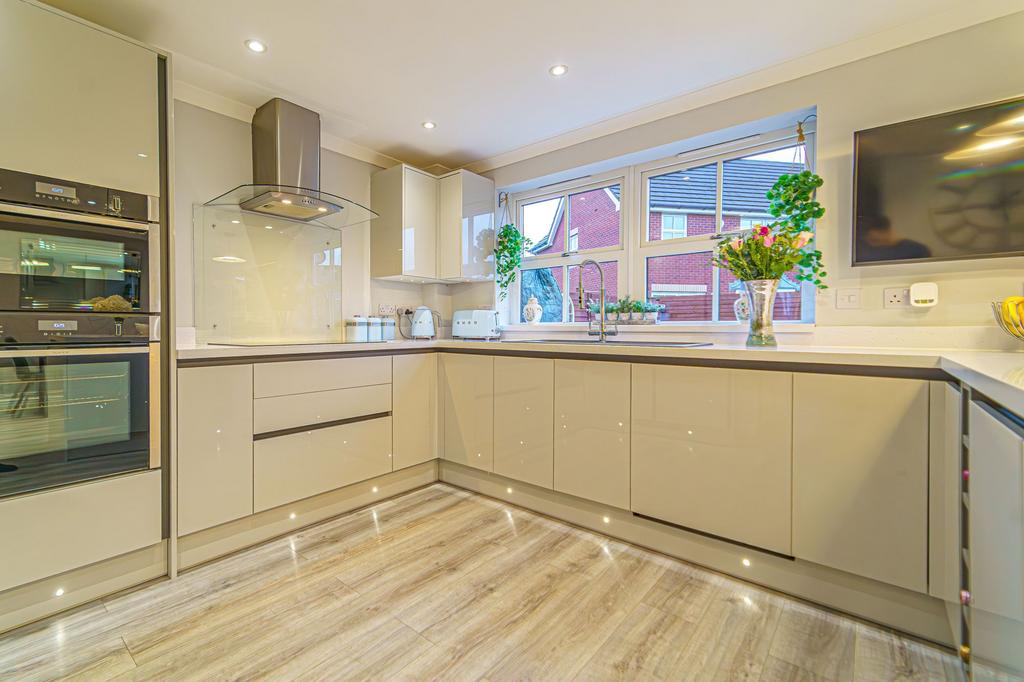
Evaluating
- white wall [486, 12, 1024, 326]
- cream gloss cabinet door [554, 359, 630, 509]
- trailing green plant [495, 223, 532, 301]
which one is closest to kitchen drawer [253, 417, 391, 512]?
cream gloss cabinet door [554, 359, 630, 509]

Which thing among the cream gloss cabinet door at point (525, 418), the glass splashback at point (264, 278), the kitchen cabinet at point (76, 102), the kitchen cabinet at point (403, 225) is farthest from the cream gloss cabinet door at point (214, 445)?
the kitchen cabinet at point (403, 225)

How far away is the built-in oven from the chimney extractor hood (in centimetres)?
79

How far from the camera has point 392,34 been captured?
2055 mm

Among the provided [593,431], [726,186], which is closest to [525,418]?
[593,431]

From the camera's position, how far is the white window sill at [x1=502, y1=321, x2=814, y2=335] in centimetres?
227

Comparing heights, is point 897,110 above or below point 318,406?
above

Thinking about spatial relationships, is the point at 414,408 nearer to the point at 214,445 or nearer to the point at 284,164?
the point at 214,445

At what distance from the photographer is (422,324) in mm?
3541

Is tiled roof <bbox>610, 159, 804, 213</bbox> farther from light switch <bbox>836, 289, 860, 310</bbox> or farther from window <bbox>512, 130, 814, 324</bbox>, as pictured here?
light switch <bbox>836, 289, 860, 310</bbox>

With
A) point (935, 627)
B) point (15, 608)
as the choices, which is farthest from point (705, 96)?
point (15, 608)

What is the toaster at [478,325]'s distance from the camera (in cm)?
342

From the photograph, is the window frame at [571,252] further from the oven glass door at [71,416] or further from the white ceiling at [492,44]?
the oven glass door at [71,416]

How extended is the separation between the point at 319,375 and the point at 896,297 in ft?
9.00

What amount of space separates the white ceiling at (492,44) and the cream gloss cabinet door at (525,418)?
59.2 inches
